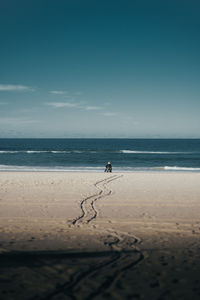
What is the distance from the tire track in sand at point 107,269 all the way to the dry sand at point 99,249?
15 millimetres

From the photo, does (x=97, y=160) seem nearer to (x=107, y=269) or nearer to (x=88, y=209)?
(x=88, y=209)

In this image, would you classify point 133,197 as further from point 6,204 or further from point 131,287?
point 131,287

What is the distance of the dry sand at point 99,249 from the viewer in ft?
13.1

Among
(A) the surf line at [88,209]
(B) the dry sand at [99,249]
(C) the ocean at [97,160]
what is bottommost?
(C) the ocean at [97,160]

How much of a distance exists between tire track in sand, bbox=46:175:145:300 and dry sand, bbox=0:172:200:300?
0.01 meters

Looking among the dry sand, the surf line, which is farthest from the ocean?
the dry sand

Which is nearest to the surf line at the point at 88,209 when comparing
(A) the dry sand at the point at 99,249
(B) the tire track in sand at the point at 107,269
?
(A) the dry sand at the point at 99,249

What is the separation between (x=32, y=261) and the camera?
16.3 feet

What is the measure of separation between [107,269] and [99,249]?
3.18ft

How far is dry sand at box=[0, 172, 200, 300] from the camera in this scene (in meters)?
4.01

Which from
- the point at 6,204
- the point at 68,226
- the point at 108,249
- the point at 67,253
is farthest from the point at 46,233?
the point at 6,204

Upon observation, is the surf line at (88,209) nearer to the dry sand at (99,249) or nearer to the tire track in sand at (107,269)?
the dry sand at (99,249)

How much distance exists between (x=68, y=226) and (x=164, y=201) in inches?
196

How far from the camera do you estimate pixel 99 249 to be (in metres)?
5.57
